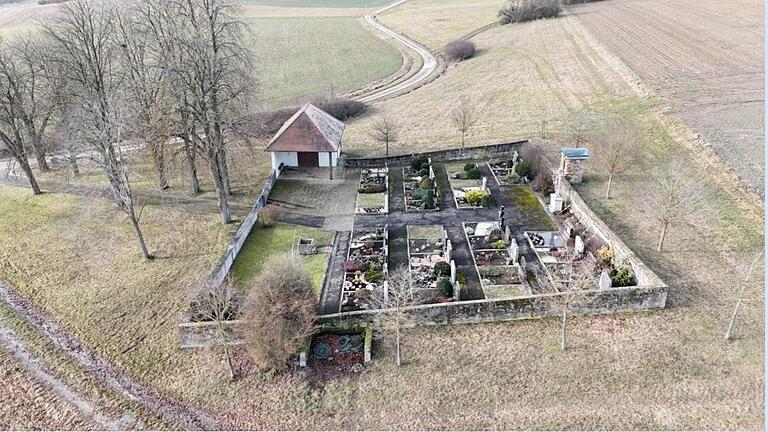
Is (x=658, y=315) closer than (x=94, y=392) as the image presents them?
No

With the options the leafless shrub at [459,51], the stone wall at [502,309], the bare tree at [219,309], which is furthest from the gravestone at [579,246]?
the leafless shrub at [459,51]

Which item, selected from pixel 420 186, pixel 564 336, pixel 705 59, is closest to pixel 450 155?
pixel 420 186

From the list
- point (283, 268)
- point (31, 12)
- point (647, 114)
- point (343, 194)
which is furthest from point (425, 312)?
point (31, 12)

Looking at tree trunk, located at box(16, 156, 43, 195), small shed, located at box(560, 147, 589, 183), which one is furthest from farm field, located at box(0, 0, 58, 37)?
small shed, located at box(560, 147, 589, 183)

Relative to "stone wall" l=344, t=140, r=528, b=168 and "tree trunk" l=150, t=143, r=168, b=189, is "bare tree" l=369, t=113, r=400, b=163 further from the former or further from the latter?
"tree trunk" l=150, t=143, r=168, b=189

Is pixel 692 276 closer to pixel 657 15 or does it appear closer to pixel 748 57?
pixel 748 57

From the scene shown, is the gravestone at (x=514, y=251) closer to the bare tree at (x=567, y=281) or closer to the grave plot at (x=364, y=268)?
the bare tree at (x=567, y=281)
